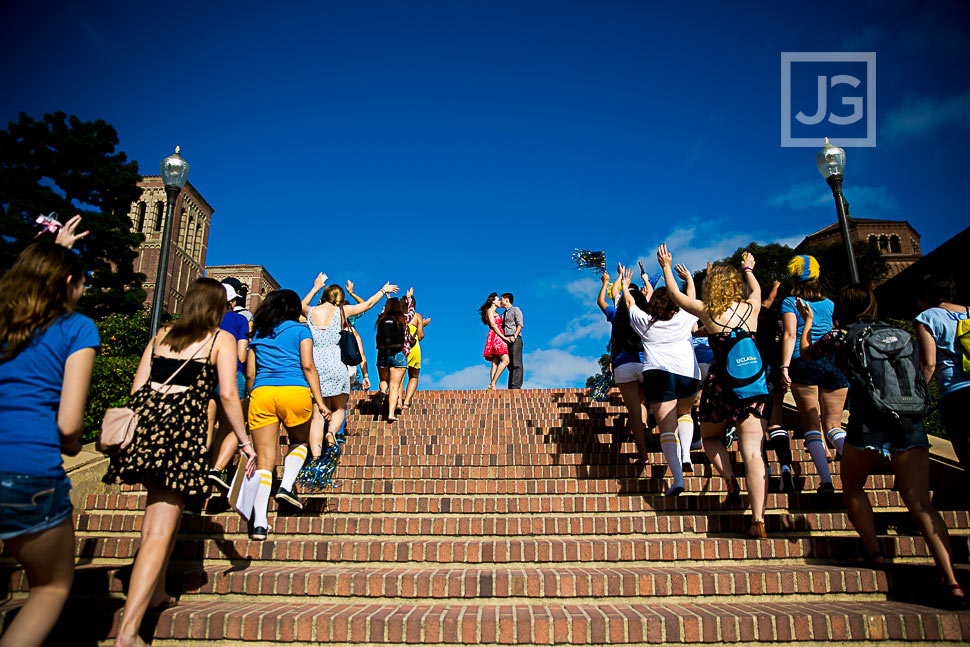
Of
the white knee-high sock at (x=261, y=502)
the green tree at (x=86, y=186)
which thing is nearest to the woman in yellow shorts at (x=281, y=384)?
the white knee-high sock at (x=261, y=502)

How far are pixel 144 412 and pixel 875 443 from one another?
4215mm

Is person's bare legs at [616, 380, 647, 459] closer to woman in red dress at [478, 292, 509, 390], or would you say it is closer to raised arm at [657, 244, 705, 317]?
raised arm at [657, 244, 705, 317]

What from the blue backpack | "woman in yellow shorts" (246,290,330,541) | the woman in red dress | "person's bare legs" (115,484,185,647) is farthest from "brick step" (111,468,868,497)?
the woman in red dress

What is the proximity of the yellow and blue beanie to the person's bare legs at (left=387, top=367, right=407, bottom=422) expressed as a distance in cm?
529

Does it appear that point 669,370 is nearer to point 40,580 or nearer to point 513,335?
point 40,580

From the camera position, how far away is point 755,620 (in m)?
2.92

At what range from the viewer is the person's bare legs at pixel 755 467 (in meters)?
3.90

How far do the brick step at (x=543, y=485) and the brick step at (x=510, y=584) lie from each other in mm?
1617

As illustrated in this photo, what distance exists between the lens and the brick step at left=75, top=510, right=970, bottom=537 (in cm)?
422

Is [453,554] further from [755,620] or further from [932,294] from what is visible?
[932,294]

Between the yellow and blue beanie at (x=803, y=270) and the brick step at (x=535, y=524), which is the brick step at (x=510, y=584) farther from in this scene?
the yellow and blue beanie at (x=803, y=270)

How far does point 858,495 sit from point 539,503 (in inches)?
95.0

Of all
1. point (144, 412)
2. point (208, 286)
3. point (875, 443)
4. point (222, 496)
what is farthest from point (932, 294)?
point (222, 496)

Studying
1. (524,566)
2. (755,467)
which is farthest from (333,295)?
(755,467)
